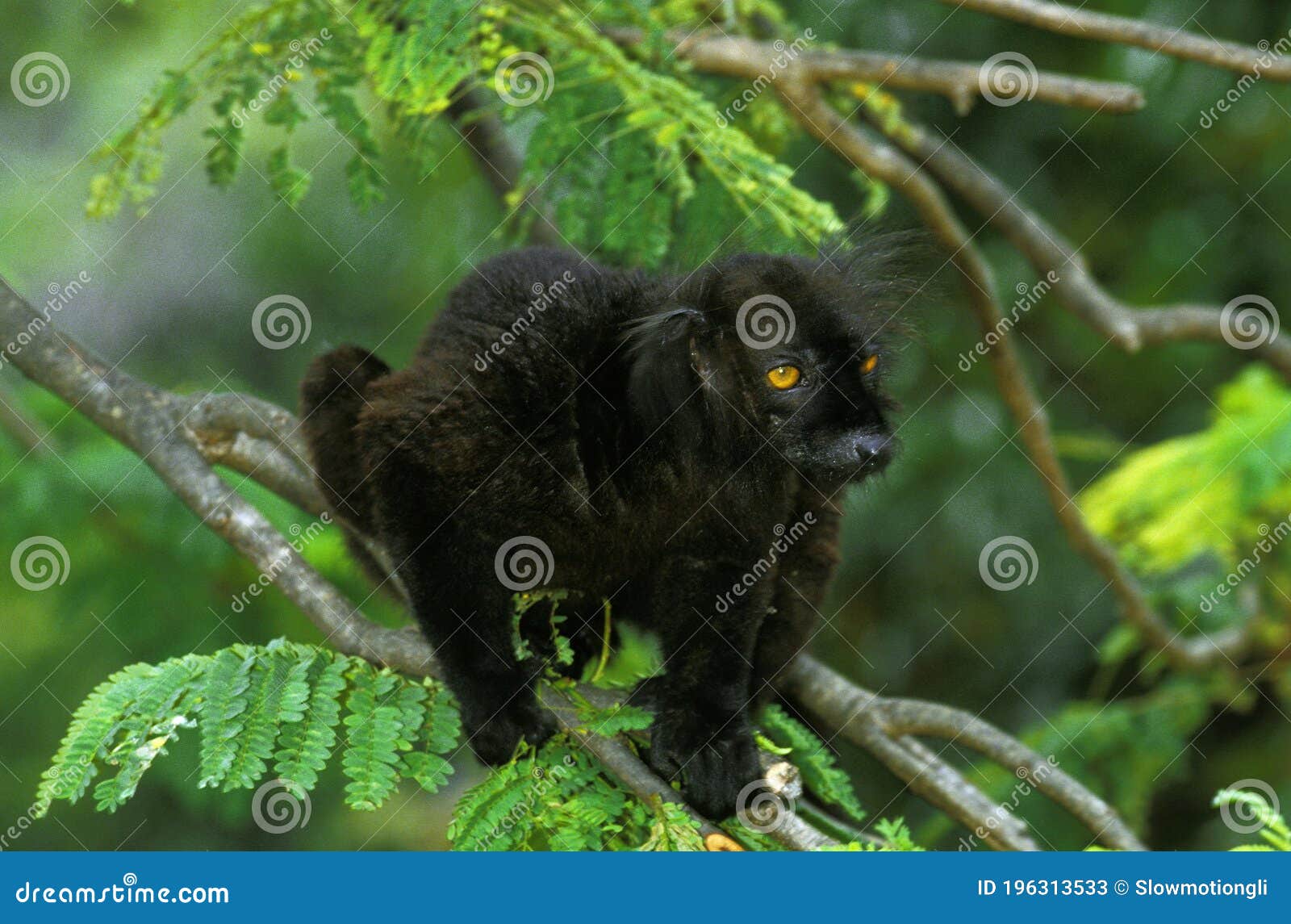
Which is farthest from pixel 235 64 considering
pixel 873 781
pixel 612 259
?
pixel 873 781

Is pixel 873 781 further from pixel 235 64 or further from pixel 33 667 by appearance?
pixel 235 64

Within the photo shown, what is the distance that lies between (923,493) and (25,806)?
785 centimetres

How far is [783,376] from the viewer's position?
4.18 metres

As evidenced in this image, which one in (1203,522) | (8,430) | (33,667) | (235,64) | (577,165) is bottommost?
(33,667)

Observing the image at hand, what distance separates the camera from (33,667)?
8820 millimetres

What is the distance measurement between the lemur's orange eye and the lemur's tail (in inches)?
60.1

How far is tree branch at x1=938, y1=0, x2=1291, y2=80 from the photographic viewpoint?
5.37m
